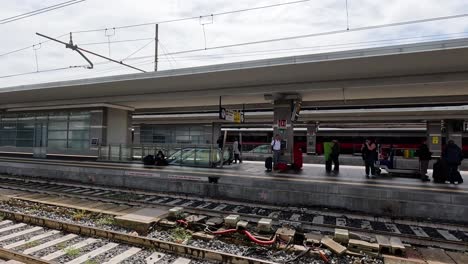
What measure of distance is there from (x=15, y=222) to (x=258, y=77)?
913 centimetres

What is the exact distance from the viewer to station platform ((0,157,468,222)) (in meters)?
8.77

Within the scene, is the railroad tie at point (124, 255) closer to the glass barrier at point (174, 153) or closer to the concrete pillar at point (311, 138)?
the glass barrier at point (174, 153)

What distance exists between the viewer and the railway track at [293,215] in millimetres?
7105

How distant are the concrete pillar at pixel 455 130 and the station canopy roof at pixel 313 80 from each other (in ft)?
29.3

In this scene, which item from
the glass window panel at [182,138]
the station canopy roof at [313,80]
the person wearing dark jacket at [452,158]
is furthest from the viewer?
the glass window panel at [182,138]

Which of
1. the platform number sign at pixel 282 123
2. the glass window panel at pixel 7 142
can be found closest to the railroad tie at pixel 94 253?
the platform number sign at pixel 282 123

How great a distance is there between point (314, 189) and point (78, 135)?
51.3 feet

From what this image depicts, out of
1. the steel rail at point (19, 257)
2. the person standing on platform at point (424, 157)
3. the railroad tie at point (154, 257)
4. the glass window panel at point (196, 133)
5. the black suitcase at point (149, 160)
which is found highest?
the glass window panel at point (196, 133)

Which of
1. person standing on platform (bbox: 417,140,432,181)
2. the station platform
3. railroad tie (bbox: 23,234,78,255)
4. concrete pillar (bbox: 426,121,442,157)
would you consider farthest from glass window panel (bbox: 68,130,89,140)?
concrete pillar (bbox: 426,121,442,157)

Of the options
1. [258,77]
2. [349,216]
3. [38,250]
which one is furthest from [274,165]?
[38,250]

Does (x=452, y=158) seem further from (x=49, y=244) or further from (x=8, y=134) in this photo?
(x=8, y=134)

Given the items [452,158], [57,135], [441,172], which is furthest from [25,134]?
[452,158]

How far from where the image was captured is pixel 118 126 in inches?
780

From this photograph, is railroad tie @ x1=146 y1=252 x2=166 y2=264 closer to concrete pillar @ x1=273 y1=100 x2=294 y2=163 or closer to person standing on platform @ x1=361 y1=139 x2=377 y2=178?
person standing on platform @ x1=361 y1=139 x2=377 y2=178
